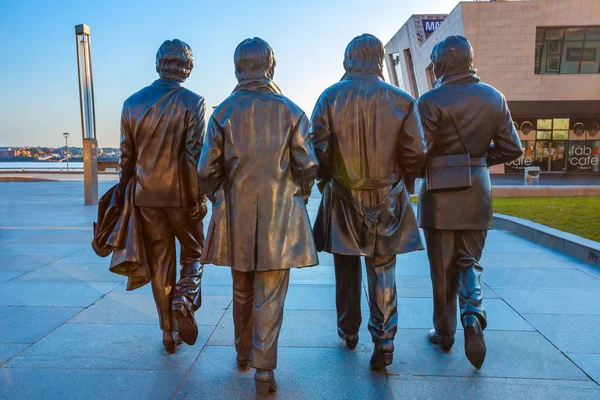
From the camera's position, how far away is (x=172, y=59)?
3447 millimetres

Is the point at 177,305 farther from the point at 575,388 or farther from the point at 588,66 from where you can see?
the point at 588,66

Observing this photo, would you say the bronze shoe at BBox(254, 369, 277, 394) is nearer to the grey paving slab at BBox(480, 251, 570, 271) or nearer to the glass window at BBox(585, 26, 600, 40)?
the grey paving slab at BBox(480, 251, 570, 271)

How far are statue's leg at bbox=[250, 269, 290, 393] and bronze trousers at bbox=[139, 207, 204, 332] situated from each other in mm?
791

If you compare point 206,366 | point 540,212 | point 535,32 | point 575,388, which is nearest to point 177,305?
point 206,366

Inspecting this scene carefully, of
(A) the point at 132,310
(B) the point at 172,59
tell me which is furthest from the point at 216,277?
(B) the point at 172,59

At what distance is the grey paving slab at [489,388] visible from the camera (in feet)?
9.53

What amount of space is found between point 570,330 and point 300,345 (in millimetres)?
2380

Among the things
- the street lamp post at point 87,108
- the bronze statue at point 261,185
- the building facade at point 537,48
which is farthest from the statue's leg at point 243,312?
the building facade at point 537,48

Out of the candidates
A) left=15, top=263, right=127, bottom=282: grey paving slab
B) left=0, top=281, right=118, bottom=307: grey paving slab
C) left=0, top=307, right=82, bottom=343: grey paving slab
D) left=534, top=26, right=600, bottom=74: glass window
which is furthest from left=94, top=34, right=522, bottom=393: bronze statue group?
left=534, top=26, right=600, bottom=74: glass window

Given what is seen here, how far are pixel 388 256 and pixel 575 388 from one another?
1.46 metres

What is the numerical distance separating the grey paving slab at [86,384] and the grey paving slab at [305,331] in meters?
0.68

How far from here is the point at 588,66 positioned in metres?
31.2

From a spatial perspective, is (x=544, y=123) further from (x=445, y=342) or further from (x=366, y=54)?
(x=366, y=54)

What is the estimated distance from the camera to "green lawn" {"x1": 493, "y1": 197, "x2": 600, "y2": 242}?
851 cm
